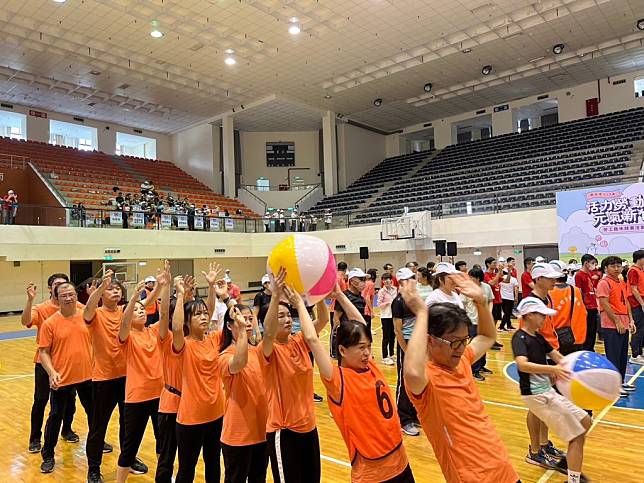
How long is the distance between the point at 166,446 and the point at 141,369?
2.23 ft

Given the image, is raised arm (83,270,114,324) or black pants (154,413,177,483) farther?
raised arm (83,270,114,324)

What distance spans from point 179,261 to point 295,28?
10.7 metres

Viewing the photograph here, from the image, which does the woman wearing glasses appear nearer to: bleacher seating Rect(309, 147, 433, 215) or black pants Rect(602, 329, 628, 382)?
black pants Rect(602, 329, 628, 382)

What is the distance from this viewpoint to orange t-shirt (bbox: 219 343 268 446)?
2680 mm

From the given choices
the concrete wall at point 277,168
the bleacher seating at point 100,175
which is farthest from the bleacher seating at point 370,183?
the bleacher seating at point 100,175

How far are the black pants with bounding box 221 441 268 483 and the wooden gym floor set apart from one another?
1303mm

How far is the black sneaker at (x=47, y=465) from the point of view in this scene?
416 cm

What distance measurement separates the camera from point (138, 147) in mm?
26484

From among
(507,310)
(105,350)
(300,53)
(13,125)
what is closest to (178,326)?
(105,350)

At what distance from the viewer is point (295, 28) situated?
14.7 metres

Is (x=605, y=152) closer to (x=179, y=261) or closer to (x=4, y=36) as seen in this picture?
(x=179, y=261)

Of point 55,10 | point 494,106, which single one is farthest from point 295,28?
point 494,106

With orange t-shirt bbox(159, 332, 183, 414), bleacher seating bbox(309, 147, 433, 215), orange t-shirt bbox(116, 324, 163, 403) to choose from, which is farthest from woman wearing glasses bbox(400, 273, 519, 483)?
bleacher seating bbox(309, 147, 433, 215)

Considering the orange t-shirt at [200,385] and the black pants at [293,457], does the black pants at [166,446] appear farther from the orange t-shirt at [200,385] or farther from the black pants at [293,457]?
the black pants at [293,457]
